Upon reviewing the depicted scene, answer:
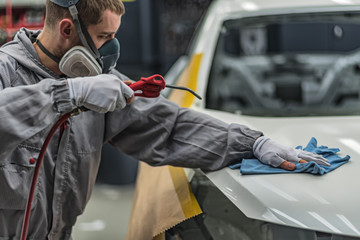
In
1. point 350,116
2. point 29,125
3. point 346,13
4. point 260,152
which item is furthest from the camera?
point 346,13

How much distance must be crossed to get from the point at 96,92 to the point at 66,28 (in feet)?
0.98

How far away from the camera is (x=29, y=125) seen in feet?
4.26

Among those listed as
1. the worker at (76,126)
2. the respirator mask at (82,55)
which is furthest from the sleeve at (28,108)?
the respirator mask at (82,55)

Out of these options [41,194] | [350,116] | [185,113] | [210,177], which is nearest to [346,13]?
[350,116]

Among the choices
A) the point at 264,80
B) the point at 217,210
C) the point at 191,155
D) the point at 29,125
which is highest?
the point at 29,125

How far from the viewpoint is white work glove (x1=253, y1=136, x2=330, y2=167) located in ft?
5.01

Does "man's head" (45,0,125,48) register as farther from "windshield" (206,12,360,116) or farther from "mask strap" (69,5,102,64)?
"windshield" (206,12,360,116)

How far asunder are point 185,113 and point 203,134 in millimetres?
114

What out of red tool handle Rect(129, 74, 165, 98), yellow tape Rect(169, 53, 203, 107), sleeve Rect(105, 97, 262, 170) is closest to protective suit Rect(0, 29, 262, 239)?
sleeve Rect(105, 97, 262, 170)

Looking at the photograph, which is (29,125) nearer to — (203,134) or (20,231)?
(20,231)

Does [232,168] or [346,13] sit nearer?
[232,168]

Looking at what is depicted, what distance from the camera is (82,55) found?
1.48 metres

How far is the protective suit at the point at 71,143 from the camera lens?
57.6 inches

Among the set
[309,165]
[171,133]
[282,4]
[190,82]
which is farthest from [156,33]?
[309,165]
